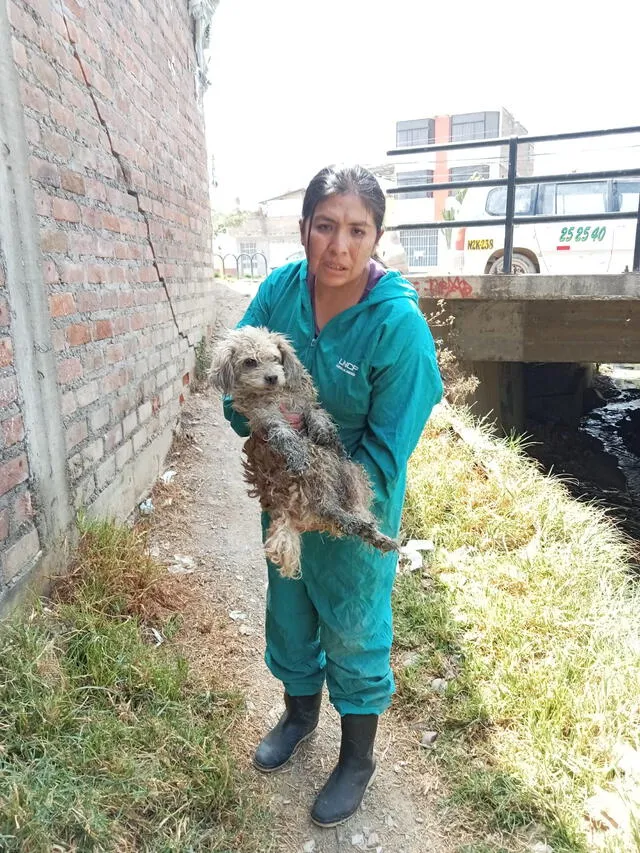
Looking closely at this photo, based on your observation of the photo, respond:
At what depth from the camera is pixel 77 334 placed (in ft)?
9.82

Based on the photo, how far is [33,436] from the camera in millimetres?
2484

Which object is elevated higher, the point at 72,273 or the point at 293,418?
the point at 72,273

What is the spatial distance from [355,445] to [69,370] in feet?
5.68

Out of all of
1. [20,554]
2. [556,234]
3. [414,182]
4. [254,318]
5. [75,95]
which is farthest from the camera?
[414,182]

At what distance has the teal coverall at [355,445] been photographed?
69.0 inches

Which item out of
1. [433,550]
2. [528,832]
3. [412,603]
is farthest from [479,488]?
[528,832]

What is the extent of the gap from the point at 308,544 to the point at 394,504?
34cm

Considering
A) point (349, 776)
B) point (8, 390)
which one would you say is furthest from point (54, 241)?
point (349, 776)

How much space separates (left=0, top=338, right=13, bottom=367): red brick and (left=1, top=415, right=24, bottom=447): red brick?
0.22 m

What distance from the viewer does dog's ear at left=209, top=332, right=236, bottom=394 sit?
1838 millimetres

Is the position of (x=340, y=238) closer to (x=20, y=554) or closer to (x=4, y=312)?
(x=4, y=312)

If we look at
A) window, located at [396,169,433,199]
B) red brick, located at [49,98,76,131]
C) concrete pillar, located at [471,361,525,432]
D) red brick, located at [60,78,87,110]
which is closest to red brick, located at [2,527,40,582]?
red brick, located at [49,98,76,131]

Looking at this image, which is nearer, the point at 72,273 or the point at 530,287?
the point at 72,273

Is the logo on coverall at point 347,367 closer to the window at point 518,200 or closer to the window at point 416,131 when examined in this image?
the window at point 518,200
